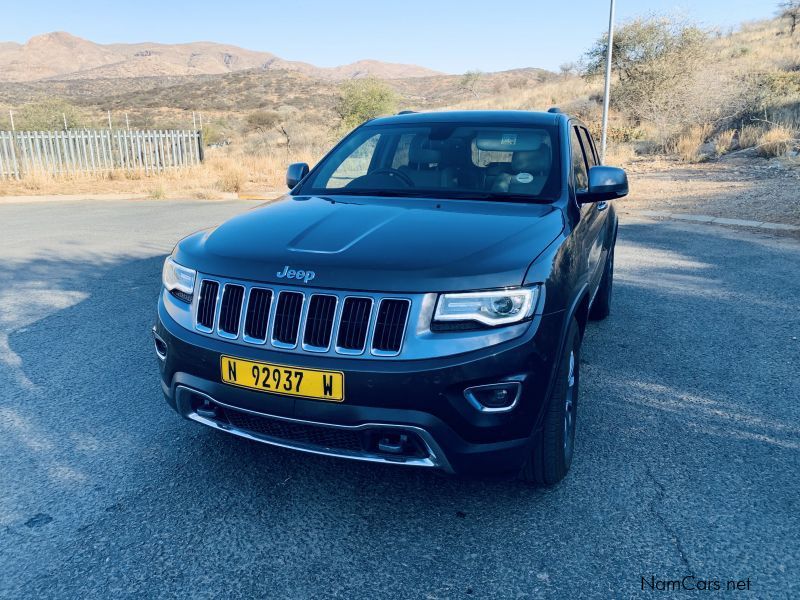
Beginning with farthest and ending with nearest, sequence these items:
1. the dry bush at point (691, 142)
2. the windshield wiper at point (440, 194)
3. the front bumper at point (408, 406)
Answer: the dry bush at point (691, 142) → the windshield wiper at point (440, 194) → the front bumper at point (408, 406)

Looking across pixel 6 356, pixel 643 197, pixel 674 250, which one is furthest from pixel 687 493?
pixel 643 197

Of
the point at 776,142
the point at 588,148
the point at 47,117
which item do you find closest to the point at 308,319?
the point at 588,148

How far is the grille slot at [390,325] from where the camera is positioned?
7.70 ft

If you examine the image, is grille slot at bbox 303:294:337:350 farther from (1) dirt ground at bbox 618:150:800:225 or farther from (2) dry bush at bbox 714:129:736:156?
(2) dry bush at bbox 714:129:736:156

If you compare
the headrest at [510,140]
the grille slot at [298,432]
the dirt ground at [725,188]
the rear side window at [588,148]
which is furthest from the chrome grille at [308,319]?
the dirt ground at [725,188]

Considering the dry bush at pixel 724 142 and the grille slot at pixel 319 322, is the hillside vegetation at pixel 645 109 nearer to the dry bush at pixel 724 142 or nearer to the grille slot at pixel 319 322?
the dry bush at pixel 724 142

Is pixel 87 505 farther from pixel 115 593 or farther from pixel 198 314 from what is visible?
pixel 198 314

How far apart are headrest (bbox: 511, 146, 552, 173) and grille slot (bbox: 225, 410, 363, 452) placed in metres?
1.96

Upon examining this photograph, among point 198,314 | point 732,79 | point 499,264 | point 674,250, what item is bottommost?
point 674,250

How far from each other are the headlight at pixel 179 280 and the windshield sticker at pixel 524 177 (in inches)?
73.0

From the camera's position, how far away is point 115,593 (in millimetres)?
2246

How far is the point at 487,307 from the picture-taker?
2.38 metres

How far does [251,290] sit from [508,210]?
136 centimetres

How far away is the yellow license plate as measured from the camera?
7.73 ft
